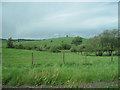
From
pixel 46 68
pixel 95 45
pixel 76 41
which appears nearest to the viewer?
pixel 46 68

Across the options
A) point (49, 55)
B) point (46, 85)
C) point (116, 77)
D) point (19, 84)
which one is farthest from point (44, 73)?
point (116, 77)

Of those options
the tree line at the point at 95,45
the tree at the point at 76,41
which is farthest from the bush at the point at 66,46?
the tree at the point at 76,41

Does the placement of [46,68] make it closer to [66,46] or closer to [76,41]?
[66,46]

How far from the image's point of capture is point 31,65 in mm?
4301

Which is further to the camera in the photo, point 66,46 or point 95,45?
point 95,45

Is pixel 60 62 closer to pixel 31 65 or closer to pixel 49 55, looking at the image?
pixel 49 55

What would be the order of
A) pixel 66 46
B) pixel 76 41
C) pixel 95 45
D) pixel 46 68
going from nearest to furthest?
pixel 46 68
pixel 66 46
pixel 76 41
pixel 95 45

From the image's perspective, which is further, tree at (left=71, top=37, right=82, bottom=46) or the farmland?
tree at (left=71, top=37, right=82, bottom=46)

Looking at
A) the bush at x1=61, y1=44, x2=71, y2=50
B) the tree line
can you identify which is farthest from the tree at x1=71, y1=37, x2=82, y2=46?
Result: the bush at x1=61, y1=44, x2=71, y2=50

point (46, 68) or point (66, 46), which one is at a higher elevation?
point (66, 46)

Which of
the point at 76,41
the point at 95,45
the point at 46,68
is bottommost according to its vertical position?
the point at 46,68

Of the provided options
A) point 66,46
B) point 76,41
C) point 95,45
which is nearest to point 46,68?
point 66,46

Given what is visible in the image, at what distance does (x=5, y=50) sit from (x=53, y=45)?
6.93 feet

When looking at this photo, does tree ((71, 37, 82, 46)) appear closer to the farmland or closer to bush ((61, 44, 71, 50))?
the farmland
